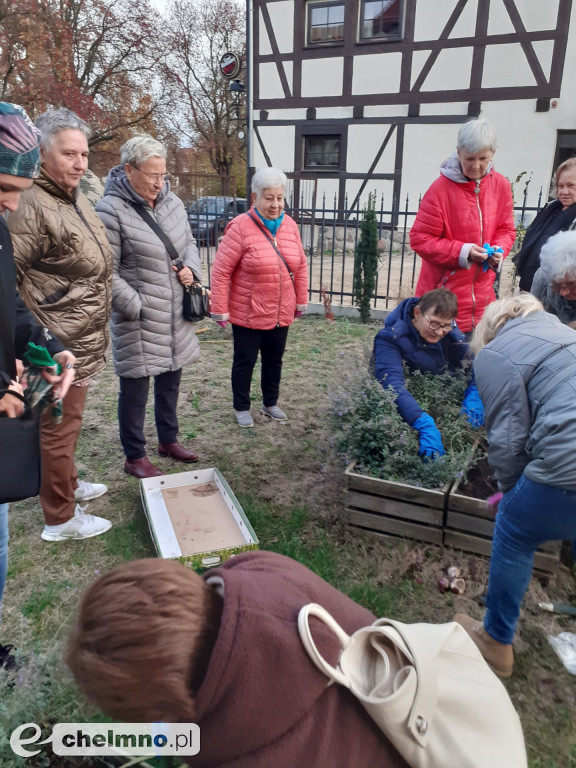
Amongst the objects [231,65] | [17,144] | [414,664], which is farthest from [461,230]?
[231,65]

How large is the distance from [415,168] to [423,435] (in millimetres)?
12237

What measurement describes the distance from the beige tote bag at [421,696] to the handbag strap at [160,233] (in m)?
2.61

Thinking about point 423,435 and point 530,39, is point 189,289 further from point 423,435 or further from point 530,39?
point 530,39

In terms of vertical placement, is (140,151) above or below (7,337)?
above

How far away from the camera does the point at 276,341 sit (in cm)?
429

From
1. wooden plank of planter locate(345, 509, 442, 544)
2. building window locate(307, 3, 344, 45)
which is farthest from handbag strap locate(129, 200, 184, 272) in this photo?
building window locate(307, 3, 344, 45)

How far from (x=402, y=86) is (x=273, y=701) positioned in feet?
48.4

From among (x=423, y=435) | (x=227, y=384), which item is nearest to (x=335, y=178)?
(x=227, y=384)

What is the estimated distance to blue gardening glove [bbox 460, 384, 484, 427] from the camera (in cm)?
332

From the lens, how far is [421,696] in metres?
1.10

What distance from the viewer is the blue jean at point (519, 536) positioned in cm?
188

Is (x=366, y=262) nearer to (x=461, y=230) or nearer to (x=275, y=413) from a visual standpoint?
(x=275, y=413)

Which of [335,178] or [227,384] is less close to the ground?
[335,178]

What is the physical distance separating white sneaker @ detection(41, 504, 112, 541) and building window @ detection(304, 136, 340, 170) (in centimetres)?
1356
